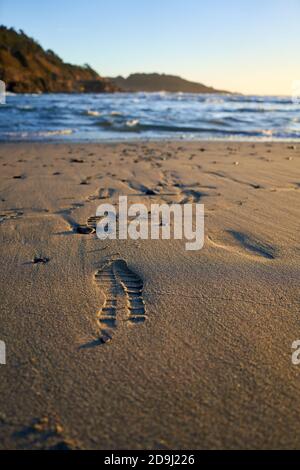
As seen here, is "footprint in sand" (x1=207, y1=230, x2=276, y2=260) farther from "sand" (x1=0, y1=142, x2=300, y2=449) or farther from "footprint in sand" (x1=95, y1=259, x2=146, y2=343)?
"footprint in sand" (x1=95, y1=259, x2=146, y2=343)

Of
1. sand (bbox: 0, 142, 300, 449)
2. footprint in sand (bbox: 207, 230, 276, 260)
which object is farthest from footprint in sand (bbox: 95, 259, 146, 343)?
footprint in sand (bbox: 207, 230, 276, 260)

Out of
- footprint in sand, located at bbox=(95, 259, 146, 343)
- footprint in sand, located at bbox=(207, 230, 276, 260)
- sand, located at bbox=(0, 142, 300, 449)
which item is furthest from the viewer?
footprint in sand, located at bbox=(207, 230, 276, 260)

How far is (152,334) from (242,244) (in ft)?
3.27

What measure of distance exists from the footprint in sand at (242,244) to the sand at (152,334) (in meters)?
0.01

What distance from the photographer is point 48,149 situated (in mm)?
6844

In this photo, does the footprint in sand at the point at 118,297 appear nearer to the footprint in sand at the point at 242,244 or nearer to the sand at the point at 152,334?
the sand at the point at 152,334

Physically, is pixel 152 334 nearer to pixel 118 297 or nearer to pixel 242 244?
pixel 118 297

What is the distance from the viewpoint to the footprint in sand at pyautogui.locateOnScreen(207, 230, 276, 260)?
2.09m

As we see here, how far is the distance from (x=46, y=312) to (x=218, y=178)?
2944 millimetres

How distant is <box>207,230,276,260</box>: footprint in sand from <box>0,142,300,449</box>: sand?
1 centimetres

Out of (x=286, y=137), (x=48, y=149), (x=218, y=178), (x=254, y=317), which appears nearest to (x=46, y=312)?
(x=254, y=317)

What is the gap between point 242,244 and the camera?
2223mm

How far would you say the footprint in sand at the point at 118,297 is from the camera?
1.48m
